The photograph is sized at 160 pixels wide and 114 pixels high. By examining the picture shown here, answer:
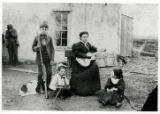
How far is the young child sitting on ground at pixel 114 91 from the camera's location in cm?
491

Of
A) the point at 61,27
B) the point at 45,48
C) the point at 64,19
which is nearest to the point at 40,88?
the point at 45,48

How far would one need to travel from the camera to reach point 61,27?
17.0 ft

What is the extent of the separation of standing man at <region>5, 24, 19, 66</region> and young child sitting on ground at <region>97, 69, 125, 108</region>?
1.32 m

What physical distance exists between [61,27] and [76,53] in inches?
17.8

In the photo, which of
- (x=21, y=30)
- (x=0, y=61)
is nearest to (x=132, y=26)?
(x=21, y=30)

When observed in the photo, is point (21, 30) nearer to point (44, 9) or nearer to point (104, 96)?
point (44, 9)

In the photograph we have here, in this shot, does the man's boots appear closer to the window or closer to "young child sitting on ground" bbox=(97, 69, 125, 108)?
the window

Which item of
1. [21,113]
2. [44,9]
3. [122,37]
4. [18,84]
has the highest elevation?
[44,9]

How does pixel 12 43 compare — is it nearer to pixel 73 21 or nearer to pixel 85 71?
pixel 73 21

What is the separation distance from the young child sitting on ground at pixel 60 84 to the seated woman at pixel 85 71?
0.36 feet

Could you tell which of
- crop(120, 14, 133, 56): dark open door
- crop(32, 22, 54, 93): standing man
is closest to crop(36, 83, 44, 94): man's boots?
crop(32, 22, 54, 93): standing man

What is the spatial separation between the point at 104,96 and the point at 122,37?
2.90ft

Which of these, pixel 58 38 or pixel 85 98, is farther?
pixel 58 38

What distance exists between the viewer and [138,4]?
514 centimetres
